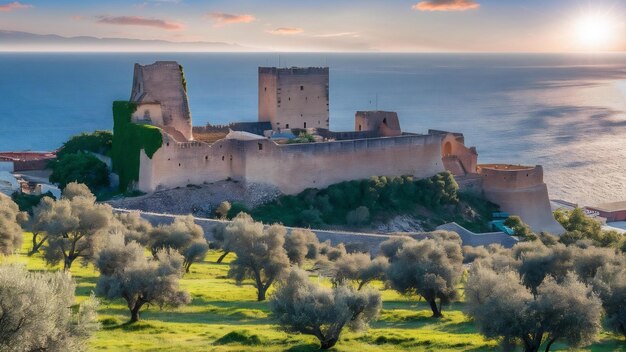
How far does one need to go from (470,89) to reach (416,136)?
15304 cm

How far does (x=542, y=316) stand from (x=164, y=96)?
→ 27.2m

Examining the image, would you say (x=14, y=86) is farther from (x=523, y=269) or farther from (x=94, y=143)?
(x=523, y=269)

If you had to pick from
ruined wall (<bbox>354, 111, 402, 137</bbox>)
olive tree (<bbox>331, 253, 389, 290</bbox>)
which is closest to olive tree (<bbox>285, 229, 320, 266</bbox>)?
olive tree (<bbox>331, 253, 389, 290</bbox>)

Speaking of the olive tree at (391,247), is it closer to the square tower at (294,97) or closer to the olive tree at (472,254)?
the olive tree at (472,254)

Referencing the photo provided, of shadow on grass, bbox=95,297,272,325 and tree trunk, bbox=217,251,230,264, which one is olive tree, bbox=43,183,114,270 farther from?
tree trunk, bbox=217,251,230,264

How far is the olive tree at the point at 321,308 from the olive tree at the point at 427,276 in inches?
175

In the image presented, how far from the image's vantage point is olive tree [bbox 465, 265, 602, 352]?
1966 centimetres

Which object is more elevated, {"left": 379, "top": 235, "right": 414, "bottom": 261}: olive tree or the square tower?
the square tower

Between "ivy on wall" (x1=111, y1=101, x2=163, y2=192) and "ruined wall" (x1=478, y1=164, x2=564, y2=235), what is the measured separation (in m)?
18.3

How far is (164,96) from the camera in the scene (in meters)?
43.5

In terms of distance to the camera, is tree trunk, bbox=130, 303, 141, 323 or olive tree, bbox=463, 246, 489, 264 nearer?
tree trunk, bbox=130, 303, 141, 323

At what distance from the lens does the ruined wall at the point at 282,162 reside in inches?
1572

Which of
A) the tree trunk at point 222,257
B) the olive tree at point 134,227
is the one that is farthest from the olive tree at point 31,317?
the tree trunk at point 222,257

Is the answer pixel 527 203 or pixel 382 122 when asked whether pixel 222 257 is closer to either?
pixel 382 122
